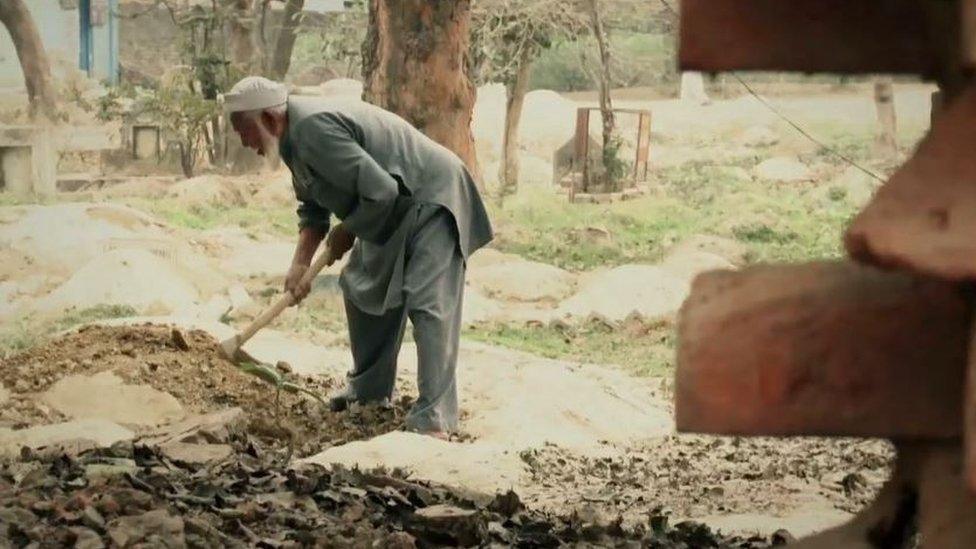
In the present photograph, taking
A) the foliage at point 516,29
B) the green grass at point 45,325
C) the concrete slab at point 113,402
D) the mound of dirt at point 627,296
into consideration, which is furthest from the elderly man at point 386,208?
the foliage at point 516,29

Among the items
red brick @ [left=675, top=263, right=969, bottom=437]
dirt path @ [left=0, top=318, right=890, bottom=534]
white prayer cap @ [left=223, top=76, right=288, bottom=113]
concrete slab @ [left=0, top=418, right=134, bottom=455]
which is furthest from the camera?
white prayer cap @ [left=223, top=76, right=288, bottom=113]

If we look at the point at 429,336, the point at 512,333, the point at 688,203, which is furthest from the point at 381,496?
the point at 688,203

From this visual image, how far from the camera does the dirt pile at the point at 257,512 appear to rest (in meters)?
3.98

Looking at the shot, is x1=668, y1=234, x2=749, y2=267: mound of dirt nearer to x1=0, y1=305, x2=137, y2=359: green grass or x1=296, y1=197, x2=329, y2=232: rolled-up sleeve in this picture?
x1=0, y1=305, x2=137, y2=359: green grass

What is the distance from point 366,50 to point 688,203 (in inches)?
98.5

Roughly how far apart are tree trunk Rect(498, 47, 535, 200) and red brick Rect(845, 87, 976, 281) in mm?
9745

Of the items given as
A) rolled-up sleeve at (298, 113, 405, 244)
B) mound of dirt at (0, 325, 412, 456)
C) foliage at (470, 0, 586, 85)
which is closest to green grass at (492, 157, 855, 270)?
foliage at (470, 0, 586, 85)

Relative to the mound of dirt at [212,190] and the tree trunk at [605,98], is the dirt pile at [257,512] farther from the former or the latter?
the tree trunk at [605,98]

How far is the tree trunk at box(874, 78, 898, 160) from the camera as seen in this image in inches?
379

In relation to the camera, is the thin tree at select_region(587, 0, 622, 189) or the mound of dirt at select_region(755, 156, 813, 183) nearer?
the mound of dirt at select_region(755, 156, 813, 183)

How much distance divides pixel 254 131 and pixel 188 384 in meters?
1.40

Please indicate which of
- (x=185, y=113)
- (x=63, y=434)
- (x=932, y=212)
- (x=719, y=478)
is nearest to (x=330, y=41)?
(x=185, y=113)

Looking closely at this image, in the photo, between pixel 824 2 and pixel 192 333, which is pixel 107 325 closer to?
pixel 192 333

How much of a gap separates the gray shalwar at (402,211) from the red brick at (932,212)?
211 inches
